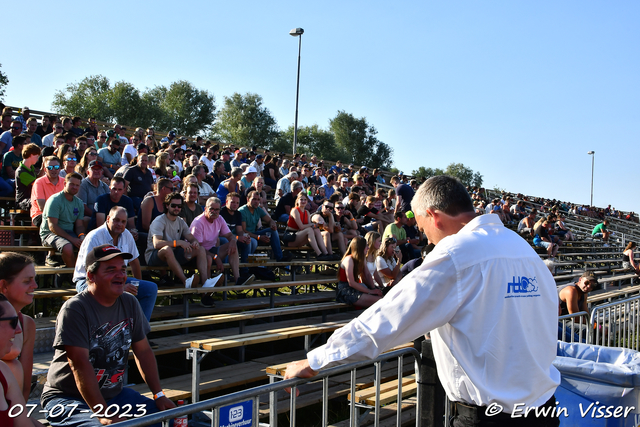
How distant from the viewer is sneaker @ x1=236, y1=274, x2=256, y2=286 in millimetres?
7727

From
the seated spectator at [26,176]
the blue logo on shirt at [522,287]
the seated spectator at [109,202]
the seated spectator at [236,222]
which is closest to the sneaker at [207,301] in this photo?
the seated spectator at [109,202]

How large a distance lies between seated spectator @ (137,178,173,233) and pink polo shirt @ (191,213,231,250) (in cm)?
54

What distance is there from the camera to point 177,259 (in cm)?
730

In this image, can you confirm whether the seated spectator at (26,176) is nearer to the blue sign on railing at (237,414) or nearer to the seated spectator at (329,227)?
the seated spectator at (329,227)

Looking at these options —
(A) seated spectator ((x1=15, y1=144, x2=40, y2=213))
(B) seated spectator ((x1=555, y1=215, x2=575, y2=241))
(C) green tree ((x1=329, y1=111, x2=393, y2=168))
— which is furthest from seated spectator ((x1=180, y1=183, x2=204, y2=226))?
(C) green tree ((x1=329, y1=111, x2=393, y2=168))

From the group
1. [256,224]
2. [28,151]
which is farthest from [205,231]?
[28,151]

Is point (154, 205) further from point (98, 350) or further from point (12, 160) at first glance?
point (98, 350)

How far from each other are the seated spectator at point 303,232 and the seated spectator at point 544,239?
8.86 m

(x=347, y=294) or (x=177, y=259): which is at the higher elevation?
(x=177, y=259)

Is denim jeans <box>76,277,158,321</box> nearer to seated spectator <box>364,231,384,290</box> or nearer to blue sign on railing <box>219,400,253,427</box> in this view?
blue sign on railing <box>219,400,253,427</box>

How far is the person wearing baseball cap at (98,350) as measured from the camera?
3.25m

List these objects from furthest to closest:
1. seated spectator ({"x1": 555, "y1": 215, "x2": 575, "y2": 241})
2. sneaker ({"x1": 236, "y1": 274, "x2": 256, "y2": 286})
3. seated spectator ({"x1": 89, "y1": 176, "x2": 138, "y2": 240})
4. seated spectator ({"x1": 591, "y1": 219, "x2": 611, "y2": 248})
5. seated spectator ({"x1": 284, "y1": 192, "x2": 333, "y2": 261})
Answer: seated spectator ({"x1": 591, "y1": 219, "x2": 611, "y2": 248})
seated spectator ({"x1": 555, "y1": 215, "x2": 575, "y2": 241})
seated spectator ({"x1": 284, "y1": 192, "x2": 333, "y2": 261})
sneaker ({"x1": 236, "y1": 274, "x2": 256, "y2": 286})
seated spectator ({"x1": 89, "y1": 176, "x2": 138, "y2": 240})

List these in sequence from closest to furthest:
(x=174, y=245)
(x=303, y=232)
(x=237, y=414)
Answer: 1. (x=237, y=414)
2. (x=174, y=245)
3. (x=303, y=232)

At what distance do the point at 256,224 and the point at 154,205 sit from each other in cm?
218
